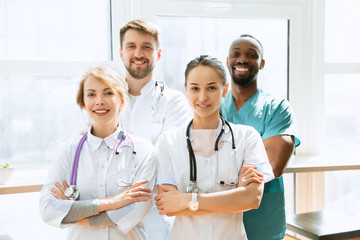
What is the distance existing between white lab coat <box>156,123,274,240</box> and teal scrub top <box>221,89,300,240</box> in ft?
1.02

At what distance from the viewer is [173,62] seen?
9.93ft

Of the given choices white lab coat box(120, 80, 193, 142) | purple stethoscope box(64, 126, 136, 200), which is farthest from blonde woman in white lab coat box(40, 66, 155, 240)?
white lab coat box(120, 80, 193, 142)

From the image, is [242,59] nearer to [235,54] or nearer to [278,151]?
[235,54]

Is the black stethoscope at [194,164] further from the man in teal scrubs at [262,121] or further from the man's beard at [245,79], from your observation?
the man's beard at [245,79]

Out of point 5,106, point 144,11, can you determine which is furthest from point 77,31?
point 5,106

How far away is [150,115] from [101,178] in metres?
0.51

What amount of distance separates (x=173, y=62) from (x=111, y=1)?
2.01 feet

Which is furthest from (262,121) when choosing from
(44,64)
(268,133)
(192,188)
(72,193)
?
(44,64)

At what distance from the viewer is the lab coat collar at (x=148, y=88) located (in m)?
2.08

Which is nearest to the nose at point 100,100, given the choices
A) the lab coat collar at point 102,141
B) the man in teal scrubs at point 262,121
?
the lab coat collar at point 102,141

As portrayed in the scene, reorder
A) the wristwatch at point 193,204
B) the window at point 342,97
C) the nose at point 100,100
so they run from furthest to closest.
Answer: the window at point 342,97 < the nose at point 100,100 < the wristwatch at point 193,204

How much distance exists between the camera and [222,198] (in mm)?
1578

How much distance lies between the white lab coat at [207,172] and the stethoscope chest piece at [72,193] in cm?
33

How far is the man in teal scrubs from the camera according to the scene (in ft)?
6.56
